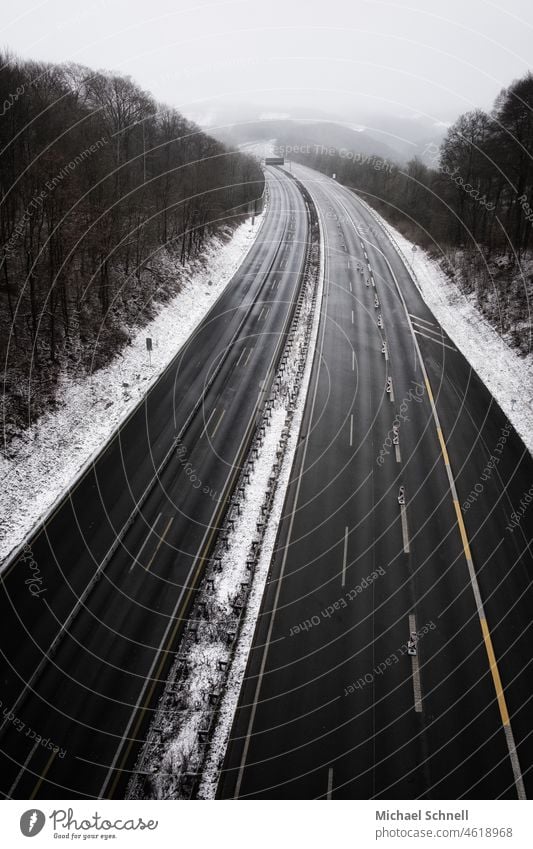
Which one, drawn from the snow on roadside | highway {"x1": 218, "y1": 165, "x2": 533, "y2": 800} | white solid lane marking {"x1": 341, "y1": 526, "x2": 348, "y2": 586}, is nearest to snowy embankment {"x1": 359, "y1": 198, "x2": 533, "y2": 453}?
highway {"x1": 218, "y1": 165, "x2": 533, "y2": 800}

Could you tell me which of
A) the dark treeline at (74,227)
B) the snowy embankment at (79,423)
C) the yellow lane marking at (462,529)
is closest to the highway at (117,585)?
the snowy embankment at (79,423)

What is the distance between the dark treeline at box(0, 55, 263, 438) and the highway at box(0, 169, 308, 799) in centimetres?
799

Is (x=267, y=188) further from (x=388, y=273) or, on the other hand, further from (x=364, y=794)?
(x=364, y=794)

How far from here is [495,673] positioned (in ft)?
65.8

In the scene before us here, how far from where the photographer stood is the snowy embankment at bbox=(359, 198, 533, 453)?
3609cm

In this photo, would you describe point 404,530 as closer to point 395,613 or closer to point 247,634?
point 395,613

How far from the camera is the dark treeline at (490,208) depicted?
4828 centimetres

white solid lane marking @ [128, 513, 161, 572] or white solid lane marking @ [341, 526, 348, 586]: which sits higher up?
white solid lane marking @ [341, 526, 348, 586]

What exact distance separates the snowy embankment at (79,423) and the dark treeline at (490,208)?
30852 millimetres

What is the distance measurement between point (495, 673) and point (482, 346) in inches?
1253

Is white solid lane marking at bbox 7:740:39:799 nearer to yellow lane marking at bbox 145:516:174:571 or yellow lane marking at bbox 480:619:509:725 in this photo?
yellow lane marking at bbox 145:516:174:571

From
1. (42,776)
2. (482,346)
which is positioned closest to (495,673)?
(42,776)

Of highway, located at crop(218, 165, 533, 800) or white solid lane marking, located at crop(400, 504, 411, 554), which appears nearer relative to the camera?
highway, located at crop(218, 165, 533, 800)

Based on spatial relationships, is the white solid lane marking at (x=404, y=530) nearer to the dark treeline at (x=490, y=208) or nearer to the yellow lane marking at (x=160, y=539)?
the yellow lane marking at (x=160, y=539)
